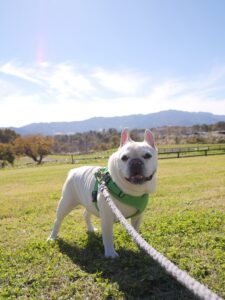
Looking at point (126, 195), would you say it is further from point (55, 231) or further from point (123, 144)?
point (55, 231)

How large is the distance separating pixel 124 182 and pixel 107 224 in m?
0.74

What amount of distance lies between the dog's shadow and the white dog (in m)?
0.27

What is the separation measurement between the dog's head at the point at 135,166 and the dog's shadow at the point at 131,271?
1.04m

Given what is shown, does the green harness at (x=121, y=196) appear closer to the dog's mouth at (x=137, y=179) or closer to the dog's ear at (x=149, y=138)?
the dog's mouth at (x=137, y=179)

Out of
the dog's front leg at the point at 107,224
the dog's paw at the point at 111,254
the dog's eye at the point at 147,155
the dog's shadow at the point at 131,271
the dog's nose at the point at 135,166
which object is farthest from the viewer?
the dog's paw at the point at 111,254

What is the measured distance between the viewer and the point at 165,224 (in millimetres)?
6926

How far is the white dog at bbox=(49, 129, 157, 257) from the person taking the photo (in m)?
4.57

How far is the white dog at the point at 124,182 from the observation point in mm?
4574

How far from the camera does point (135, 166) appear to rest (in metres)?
4.48

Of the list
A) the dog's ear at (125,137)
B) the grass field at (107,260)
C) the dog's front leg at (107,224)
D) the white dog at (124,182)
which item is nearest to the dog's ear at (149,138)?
the white dog at (124,182)

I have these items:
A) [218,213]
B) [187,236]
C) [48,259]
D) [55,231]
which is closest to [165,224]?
[187,236]

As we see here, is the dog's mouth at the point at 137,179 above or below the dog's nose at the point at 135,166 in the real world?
below

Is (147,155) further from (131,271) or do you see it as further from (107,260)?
(107,260)

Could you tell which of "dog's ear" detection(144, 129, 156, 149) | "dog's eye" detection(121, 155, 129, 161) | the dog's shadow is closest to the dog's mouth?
"dog's eye" detection(121, 155, 129, 161)
